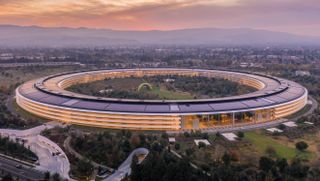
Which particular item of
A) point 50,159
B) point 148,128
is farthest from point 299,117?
point 50,159

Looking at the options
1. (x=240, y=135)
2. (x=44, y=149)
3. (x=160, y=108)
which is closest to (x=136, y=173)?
(x=44, y=149)

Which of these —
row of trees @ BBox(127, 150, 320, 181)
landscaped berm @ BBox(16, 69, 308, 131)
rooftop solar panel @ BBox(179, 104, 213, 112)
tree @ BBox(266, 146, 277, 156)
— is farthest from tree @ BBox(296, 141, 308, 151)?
rooftop solar panel @ BBox(179, 104, 213, 112)

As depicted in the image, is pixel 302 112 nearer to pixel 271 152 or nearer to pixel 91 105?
pixel 271 152

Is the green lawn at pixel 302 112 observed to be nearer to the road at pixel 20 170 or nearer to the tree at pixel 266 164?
the tree at pixel 266 164

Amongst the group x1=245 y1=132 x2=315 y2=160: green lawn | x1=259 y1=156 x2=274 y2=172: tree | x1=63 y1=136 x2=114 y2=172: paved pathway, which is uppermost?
x1=259 y1=156 x2=274 y2=172: tree

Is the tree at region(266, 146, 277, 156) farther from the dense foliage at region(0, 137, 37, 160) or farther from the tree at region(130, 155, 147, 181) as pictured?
the dense foliage at region(0, 137, 37, 160)
